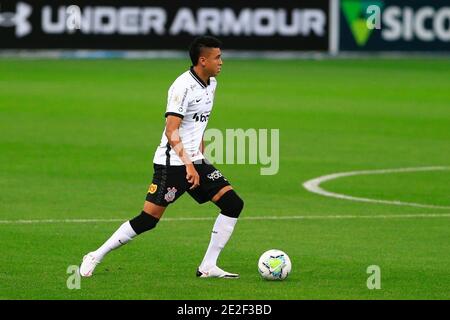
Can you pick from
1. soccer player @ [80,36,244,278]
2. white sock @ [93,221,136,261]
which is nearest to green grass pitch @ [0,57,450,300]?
white sock @ [93,221,136,261]

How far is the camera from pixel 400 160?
22594 millimetres

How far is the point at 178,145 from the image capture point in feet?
40.3

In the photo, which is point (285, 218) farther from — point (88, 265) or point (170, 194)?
point (88, 265)

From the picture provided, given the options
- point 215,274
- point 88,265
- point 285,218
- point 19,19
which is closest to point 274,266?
point 215,274

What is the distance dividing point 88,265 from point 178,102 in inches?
64.8

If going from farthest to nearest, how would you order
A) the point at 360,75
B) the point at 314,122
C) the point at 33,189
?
1. the point at 360,75
2. the point at 314,122
3. the point at 33,189

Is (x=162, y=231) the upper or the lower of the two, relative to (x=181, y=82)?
lower

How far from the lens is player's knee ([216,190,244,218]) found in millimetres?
12656

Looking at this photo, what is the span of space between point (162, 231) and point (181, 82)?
342 cm

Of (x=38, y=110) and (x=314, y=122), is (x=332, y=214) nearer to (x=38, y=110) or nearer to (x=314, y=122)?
(x=314, y=122)

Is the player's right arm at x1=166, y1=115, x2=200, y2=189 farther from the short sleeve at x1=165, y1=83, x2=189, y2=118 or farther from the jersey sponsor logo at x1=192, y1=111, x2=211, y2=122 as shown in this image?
the jersey sponsor logo at x1=192, y1=111, x2=211, y2=122

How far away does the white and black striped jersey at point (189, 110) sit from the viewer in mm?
12375

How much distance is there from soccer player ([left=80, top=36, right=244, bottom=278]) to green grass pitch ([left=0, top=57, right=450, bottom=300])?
1.05ft

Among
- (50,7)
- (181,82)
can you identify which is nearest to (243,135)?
(181,82)
